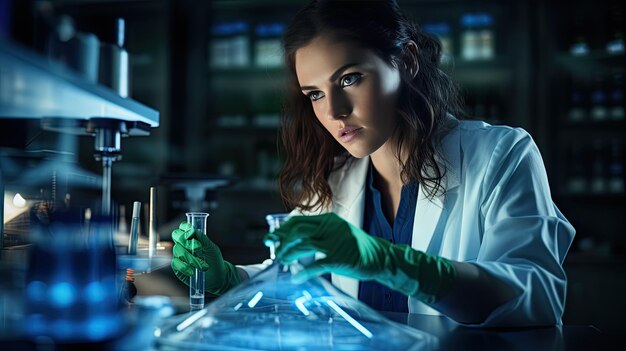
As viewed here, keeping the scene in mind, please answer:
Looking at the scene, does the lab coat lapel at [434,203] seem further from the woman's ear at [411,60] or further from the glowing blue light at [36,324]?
the glowing blue light at [36,324]

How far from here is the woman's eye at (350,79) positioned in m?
1.33

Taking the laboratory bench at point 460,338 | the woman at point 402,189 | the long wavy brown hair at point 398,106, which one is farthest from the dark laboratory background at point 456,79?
the laboratory bench at point 460,338

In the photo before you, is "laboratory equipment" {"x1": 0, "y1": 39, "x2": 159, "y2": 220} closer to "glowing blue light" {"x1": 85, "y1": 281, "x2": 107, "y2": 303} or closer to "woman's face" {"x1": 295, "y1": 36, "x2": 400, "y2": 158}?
"glowing blue light" {"x1": 85, "y1": 281, "x2": 107, "y2": 303}

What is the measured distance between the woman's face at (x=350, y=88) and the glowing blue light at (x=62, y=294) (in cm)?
72

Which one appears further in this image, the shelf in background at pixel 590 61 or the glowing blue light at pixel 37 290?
the shelf in background at pixel 590 61

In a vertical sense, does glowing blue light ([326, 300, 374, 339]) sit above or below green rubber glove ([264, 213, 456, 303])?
below

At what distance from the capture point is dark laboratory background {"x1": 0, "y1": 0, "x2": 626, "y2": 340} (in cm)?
307

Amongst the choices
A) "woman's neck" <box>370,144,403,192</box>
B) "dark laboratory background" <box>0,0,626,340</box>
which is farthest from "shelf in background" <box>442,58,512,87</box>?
"woman's neck" <box>370,144,403,192</box>

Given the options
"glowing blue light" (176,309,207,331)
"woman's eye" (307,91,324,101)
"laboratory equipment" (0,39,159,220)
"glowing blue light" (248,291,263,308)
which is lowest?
"glowing blue light" (176,309,207,331)

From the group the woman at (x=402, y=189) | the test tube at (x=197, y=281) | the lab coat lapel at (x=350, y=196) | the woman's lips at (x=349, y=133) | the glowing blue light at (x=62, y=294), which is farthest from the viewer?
the lab coat lapel at (x=350, y=196)

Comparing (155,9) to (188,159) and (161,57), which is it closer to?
(161,57)

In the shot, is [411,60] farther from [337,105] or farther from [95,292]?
[95,292]

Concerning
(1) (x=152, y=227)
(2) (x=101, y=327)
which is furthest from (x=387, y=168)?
(2) (x=101, y=327)

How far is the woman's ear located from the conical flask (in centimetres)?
75
